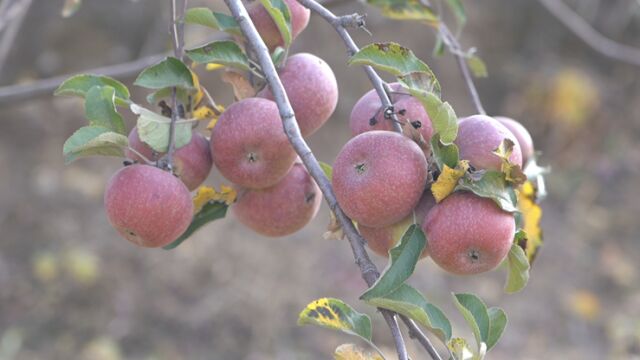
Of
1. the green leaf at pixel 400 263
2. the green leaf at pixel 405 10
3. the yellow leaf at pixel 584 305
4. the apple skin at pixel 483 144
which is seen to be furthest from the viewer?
the yellow leaf at pixel 584 305

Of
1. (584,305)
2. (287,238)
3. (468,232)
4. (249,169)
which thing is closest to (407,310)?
(468,232)

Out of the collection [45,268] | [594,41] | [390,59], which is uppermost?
[390,59]

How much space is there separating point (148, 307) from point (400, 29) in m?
2.40

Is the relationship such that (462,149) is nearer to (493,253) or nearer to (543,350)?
(493,253)

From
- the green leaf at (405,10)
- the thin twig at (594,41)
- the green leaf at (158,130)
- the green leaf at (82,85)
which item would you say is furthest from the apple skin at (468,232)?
the thin twig at (594,41)

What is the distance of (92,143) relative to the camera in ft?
3.17

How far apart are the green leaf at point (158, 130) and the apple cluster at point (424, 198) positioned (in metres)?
0.23

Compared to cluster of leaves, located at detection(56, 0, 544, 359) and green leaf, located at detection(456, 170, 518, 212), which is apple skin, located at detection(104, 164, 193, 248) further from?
green leaf, located at detection(456, 170, 518, 212)

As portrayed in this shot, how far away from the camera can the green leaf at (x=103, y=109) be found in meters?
1.00

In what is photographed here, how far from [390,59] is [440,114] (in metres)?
0.09

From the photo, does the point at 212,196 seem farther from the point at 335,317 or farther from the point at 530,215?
the point at 530,215

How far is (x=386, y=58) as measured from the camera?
91cm

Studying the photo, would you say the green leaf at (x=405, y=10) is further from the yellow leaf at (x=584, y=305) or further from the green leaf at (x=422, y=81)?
the yellow leaf at (x=584, y=305)

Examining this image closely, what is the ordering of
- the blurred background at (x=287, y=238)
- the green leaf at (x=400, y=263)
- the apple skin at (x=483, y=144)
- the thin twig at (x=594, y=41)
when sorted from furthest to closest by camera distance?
the blurred background at (x=287, y=238)
the thin twig at (x=594, y=41)
the apple skin at (x=483, y=144)
the green leaf at (x=400, y=263)
